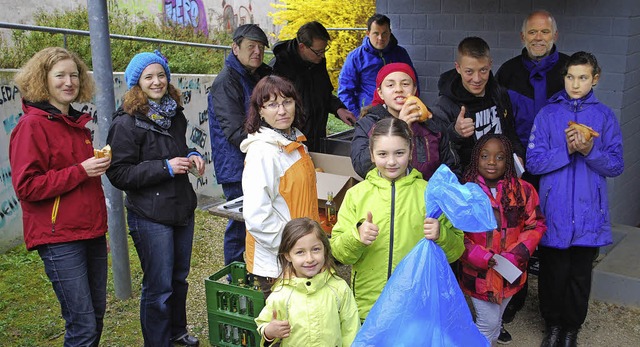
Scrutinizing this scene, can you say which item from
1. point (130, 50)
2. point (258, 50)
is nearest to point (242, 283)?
point (258, 50)

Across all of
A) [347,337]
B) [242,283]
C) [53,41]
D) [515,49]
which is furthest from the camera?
[53,41]

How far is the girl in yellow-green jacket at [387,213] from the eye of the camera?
2.95 metres

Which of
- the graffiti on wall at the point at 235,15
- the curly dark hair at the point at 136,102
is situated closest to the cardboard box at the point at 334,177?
the curly dark hair at the point at 136,102

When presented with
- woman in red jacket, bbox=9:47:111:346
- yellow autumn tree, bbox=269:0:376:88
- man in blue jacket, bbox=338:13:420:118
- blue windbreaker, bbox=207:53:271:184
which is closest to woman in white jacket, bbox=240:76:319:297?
woman in red jacket, bbox=9:47:111:346

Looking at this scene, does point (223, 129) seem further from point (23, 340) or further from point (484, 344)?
point (484, 344)

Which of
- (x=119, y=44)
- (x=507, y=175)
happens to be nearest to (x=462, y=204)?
(x=507, y=175)

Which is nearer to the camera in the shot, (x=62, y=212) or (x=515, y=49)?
(x=62, y=212)

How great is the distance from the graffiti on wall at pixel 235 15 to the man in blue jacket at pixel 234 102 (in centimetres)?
1283

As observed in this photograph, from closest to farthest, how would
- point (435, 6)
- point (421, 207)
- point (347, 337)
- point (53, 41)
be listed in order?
point (347, 337), point (421, 207), point (435, 6), point (53, 41)

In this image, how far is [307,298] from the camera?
2748 mm

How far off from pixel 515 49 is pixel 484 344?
12.9 ft

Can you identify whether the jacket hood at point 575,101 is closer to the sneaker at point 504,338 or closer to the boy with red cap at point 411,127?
the boy with red cap at point 411,127

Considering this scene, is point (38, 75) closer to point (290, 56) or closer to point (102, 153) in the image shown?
point (102, 153)

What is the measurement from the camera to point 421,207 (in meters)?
3.00
